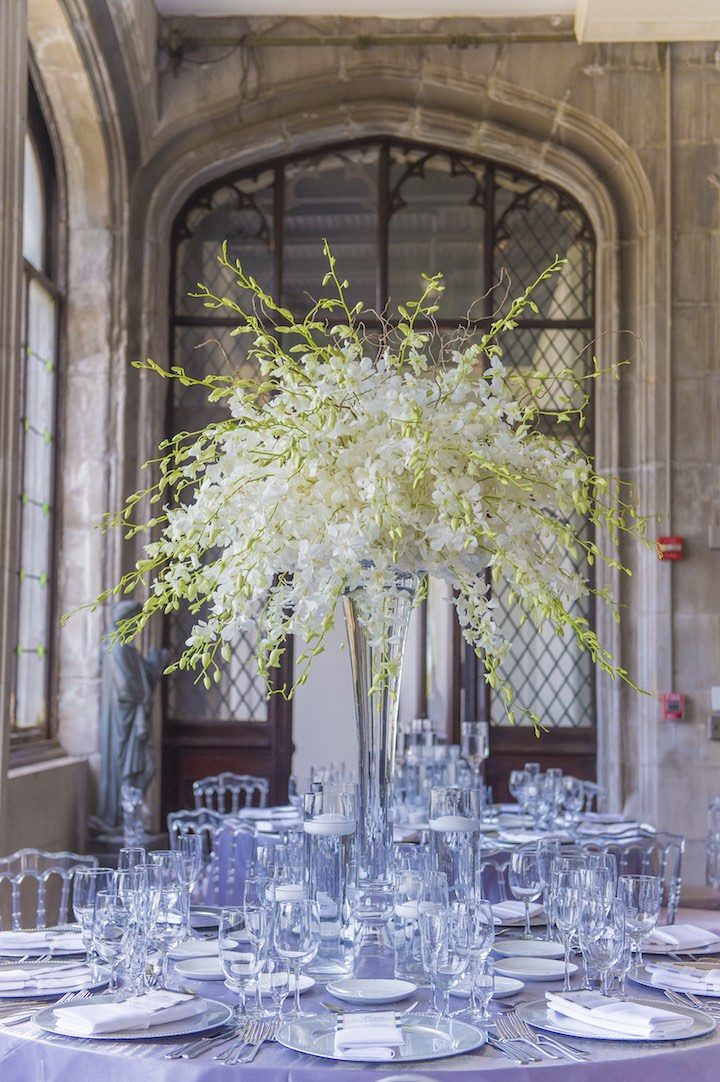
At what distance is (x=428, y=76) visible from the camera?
25.4ft

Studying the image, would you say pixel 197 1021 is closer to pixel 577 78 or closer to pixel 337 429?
pixel 337 429

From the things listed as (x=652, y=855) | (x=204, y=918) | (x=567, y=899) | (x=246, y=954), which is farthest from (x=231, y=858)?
(x=246, y=954)

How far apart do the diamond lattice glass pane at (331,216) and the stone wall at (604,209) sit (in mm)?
244

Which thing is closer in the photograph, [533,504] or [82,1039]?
[82,1039]

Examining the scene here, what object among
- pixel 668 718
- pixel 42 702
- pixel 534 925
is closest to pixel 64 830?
pixel 42 702

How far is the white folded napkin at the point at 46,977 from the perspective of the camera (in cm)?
262

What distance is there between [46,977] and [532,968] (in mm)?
996

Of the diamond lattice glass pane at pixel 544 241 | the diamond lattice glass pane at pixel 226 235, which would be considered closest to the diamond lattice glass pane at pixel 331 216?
the diamond lattice glass pane at pixel 226 235

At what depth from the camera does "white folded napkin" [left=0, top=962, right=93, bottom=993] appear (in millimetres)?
2617

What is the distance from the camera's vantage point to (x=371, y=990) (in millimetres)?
2541

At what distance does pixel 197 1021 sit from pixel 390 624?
905 mm

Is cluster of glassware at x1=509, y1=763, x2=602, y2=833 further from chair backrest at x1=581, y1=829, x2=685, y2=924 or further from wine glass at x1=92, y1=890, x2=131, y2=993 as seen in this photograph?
wine glass at x1=92, y1=890, x2=131, y2=993

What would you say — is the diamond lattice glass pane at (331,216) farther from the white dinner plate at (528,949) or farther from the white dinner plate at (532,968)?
the white dinner plate at (532,968)

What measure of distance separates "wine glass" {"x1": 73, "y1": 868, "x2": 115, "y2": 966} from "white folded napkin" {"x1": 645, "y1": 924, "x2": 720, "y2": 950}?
3.98 ft
